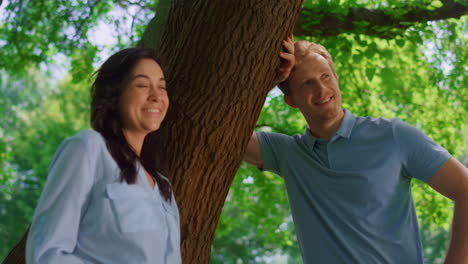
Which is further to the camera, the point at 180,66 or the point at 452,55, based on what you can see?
the point at 452,55

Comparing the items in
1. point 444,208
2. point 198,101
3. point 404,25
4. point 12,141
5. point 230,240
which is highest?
point 404,25

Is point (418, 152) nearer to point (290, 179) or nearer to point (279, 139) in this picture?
point (290, 179)

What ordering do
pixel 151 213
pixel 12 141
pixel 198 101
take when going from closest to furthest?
pixel 151 213 → pixel 198 101 → pixel 12 141

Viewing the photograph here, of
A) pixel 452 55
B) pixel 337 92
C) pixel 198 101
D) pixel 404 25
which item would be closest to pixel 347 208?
pixel 337 92

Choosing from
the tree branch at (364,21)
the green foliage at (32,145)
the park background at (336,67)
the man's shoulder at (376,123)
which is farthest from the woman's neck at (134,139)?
the green foliage at (32,145)

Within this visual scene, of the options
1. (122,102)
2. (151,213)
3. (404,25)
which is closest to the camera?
(151,213)

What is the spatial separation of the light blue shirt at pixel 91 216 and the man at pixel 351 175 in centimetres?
126

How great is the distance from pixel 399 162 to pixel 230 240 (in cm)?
2043

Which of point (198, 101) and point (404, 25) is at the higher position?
point (404, 25)

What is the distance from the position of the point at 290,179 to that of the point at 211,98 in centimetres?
78

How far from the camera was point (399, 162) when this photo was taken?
114 inches

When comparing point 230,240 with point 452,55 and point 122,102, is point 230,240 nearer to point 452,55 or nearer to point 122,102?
point 452,55

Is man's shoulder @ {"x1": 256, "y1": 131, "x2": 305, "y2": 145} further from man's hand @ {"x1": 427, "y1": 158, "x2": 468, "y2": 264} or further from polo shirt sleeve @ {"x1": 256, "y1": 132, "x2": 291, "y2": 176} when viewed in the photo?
man's hand @ {"x1": 427, "y1": 158, "x2": 468, "y2": 264}

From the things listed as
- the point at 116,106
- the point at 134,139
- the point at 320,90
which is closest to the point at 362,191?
the point at 320,90
